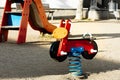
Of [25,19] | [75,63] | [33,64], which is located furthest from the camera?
[25,19]

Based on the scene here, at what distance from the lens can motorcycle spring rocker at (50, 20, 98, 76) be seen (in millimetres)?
7738

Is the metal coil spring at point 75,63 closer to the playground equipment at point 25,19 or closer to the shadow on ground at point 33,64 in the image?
the shadow on ground at point 33,64

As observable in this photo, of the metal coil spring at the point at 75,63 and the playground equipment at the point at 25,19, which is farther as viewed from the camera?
the playground equipment at the point at 25,19

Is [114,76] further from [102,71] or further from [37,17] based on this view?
[37,17]

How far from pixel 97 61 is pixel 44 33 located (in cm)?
462

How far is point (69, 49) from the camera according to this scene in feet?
25.8

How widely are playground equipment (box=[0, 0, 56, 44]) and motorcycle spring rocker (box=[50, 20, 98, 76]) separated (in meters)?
5.35

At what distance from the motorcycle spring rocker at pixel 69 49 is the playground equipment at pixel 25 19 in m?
5.35

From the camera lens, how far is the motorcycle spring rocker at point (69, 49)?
7738 millimetres

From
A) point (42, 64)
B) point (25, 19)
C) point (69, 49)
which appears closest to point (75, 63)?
point (69, 49)

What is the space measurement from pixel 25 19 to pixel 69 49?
5.60 meters

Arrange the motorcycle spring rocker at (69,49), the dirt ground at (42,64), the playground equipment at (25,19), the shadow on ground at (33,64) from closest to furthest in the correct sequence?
the motorcycle spring rocker at (69,49) < the dirt ground at (42,64) < the shadow on ground at (33,64) < the playground equipment at (25,19)

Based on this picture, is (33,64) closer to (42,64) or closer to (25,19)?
(42,64)

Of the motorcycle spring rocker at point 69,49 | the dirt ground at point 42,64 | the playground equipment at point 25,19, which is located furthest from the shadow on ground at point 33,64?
the playground equipment at point 25,19
